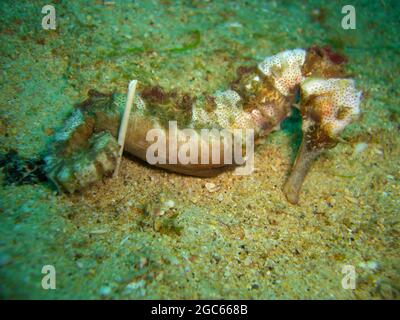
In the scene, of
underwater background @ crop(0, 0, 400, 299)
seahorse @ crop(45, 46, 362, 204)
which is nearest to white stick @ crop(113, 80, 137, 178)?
seahorse @ crop(45, 46, 362, 204)

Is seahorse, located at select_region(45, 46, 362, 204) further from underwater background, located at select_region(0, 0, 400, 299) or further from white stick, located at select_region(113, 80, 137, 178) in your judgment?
underwater background, located at select_region(0, 0, 400, 299)

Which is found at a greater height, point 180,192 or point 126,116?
point 126,116

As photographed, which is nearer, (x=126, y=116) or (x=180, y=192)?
(x=126, y=116)

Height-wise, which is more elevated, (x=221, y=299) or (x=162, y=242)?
(x=162, y=242)

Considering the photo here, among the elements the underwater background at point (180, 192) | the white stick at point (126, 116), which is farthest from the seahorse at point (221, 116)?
the underwater background at point (180, 192)

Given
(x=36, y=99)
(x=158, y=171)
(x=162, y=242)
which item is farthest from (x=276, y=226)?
(x=36, y=99)

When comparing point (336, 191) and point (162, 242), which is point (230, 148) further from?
point (336, 191)

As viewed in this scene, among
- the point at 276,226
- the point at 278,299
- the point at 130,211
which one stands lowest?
the point at 278,299
